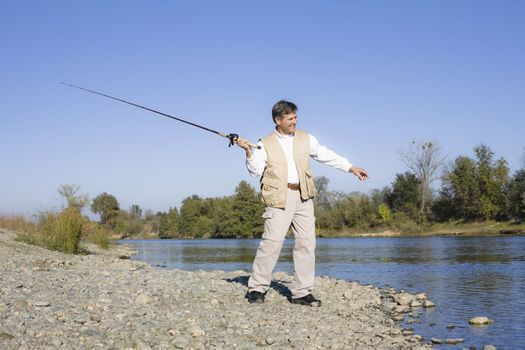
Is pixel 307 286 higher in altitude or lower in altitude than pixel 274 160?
lower

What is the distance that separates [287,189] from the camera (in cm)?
578

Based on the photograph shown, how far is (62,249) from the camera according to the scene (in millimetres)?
14594

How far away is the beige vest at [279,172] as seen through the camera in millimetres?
5707

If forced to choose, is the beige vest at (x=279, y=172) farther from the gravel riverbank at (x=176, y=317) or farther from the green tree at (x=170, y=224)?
the green tree at (x=170, y=224)

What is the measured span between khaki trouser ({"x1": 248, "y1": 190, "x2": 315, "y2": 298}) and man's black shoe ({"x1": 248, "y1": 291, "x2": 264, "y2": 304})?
49 mm

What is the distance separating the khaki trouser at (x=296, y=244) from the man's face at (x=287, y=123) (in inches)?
26.9

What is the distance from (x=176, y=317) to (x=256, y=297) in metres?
1.21

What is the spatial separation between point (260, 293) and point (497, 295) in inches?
178

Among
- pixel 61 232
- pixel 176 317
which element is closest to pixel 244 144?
pixel 176 317

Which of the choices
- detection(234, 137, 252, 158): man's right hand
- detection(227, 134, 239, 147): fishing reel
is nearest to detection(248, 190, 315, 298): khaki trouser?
detection(234, 137, 252, 158): man's right hand

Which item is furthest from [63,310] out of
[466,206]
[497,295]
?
[466,206]

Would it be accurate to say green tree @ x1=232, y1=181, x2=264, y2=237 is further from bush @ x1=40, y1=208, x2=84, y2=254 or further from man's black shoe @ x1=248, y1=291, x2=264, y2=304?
man's black shoe @ x1=248, y1=291, x2=264, y2=304

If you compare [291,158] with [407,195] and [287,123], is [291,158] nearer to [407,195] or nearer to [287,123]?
[287,123]

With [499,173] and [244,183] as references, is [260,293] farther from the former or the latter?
[244,183]
